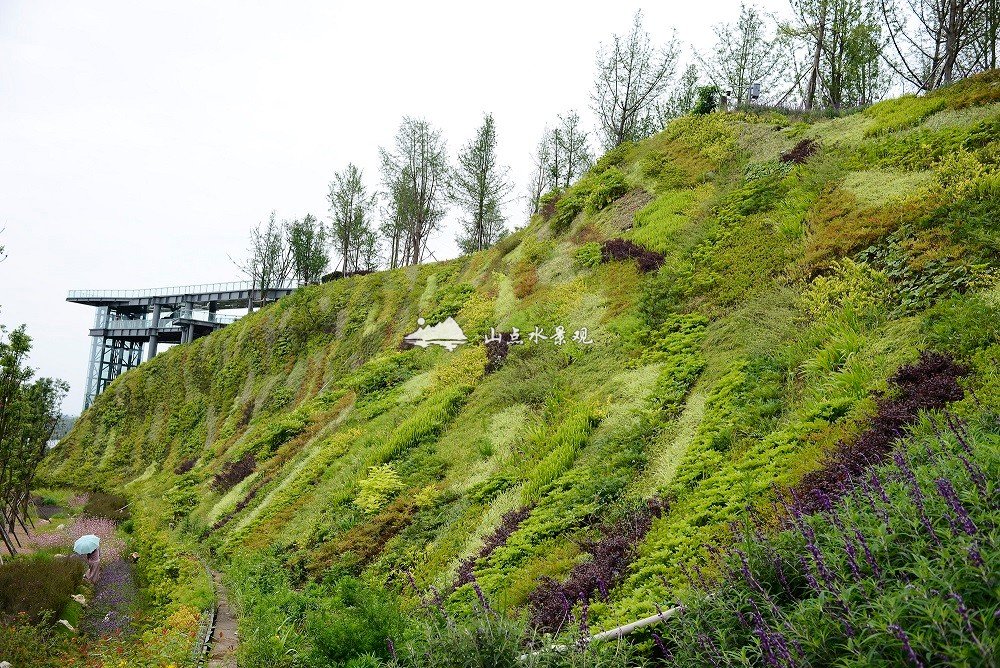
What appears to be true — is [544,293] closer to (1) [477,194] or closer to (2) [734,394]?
(2) [734,394]

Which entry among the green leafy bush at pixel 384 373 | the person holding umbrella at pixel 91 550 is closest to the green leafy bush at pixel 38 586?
the person holding umbrella at pixel 91 550

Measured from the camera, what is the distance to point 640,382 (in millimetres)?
12750

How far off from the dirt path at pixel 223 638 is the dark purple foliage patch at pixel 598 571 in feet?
17.6

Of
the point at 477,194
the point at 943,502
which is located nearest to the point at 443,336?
the point at 943,502

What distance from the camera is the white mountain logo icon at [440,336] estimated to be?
2144cm

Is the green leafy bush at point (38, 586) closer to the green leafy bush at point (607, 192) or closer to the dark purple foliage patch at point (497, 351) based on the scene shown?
the dark purple foliage patch at point (497, 351)

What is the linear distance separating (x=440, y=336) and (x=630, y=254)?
791cm

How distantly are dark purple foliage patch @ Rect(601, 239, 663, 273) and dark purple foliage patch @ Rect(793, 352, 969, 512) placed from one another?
374 inches

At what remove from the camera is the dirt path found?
9688 mm

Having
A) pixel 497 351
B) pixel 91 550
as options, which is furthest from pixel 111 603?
pixel 497 351

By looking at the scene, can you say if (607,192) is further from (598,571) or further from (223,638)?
(223,638)

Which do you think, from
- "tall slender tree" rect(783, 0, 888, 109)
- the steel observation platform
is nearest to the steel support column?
the steel observation platform

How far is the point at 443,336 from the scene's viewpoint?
22281mm

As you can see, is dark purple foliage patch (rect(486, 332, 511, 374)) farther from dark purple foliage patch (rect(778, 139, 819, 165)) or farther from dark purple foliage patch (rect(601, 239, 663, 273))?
dark purple foliage patch (rect(778, 139, 819, 165))
